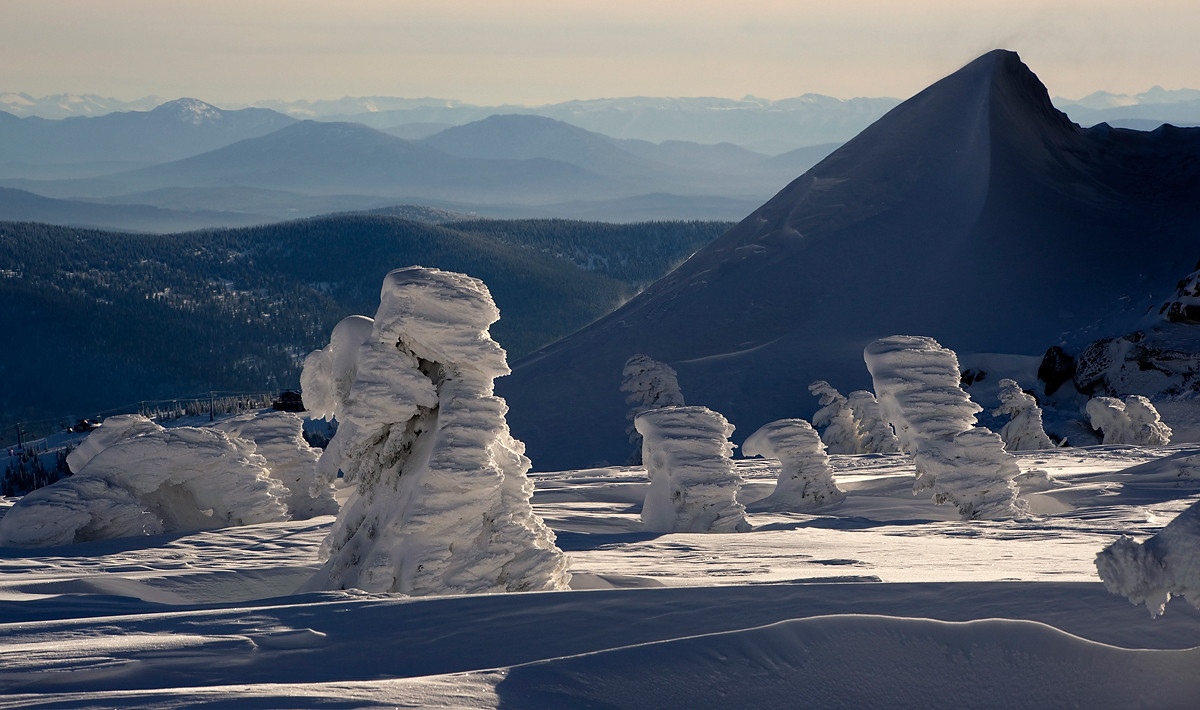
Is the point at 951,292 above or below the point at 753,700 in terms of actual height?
above

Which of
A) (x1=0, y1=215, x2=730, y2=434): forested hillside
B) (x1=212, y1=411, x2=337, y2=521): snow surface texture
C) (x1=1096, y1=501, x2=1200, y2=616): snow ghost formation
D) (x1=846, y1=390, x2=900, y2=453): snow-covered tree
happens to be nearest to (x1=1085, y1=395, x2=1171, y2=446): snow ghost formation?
(x1=846, y1=390, x2=900, y2=453): snow-covered tree

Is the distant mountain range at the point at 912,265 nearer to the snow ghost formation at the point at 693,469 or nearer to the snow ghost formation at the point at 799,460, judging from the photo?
the snow ghost formation at the point at 799,460

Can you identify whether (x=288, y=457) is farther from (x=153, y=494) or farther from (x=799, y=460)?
(x=799, y=460)

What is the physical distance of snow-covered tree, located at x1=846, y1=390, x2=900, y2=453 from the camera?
26.7 metres

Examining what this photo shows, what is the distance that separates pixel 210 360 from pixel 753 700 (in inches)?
4201

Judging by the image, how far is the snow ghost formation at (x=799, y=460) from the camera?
643 inches

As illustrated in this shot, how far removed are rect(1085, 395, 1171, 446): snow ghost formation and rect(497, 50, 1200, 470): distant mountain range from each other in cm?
1094

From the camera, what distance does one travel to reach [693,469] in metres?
13.6

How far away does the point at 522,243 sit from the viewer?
158375 millimetres

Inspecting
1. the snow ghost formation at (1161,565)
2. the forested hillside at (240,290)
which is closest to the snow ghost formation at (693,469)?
the snow ghost formation at (1161,565)

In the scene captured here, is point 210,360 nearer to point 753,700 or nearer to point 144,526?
point 144,526

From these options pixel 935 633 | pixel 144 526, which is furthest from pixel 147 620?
pixel 144 526

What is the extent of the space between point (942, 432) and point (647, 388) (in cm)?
1668

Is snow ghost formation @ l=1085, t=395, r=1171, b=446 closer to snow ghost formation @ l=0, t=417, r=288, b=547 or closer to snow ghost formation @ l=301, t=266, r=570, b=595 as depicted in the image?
snow ghost formation @ l=0, t=417, r=288, b=547
